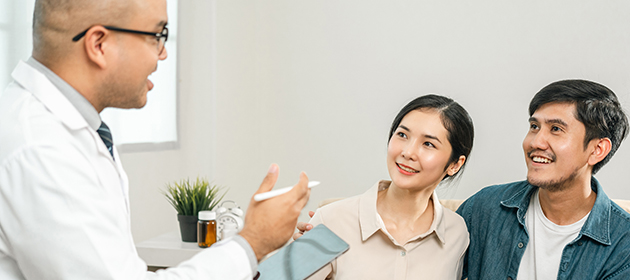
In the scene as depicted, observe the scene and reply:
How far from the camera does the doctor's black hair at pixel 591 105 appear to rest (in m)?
1.61

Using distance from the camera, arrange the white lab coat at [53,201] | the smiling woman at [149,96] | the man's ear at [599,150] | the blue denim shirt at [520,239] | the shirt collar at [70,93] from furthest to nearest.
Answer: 1. the smiling woman at [149,96]
2. the man's ear at [599,150]
3. the blue denim shirt at [520,239]
4. the shirt collar at [70,93]
5. the white lab coat at [53,201]

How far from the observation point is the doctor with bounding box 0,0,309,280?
0.71 m

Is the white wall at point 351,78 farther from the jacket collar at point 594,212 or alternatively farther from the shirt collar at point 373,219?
the shirt collar at point 373,219

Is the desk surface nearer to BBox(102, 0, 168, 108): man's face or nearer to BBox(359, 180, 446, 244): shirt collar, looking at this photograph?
BBox(359, 180, 446, 244): shirt collar

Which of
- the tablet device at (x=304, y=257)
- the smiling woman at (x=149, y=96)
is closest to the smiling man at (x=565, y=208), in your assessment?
the tablet device at (x=304, y=257)

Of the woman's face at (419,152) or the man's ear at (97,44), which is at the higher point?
the man's ear at (97,44)

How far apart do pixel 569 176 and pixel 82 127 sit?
4.74 feet

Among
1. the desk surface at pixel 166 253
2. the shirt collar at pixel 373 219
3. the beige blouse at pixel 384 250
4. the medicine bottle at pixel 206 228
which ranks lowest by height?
the desk surface at pixel 166 253

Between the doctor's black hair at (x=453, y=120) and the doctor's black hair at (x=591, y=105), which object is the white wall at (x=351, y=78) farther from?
the doctor's black hair at (x=453, y=120)

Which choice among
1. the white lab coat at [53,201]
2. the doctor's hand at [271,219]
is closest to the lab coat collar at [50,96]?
the white lab coat at [53,201]

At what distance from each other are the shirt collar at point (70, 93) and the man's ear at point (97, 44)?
61 millimetres

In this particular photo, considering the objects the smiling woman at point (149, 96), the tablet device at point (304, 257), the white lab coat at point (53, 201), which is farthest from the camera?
the smiling woman at point (149, 96)

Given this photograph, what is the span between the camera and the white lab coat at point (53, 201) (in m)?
0.71

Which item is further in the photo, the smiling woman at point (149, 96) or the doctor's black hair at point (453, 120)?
the smiling woman at point (149, 96)
